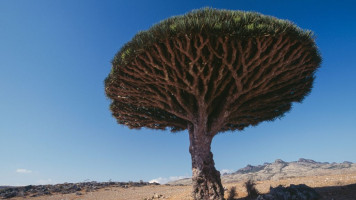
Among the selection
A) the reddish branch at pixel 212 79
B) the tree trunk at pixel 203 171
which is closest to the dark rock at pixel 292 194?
the tree trunk at pixel 203 171

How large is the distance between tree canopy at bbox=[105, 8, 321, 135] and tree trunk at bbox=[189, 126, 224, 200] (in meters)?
0.64

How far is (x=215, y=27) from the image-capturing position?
620 centimetres

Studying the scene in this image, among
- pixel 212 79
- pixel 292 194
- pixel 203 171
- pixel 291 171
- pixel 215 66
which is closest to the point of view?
pixel 292 194

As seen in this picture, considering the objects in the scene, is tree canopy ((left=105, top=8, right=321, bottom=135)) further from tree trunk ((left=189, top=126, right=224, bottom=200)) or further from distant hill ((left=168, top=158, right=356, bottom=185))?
distant hill ((left=168, top=158, right=356, bottom=185))

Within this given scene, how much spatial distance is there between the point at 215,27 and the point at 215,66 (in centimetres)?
166

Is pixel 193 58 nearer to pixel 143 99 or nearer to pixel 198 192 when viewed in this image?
pixel 143 99

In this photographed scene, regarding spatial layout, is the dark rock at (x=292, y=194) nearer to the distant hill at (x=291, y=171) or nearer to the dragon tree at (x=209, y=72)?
the dragon tree at (x=209, y=72)

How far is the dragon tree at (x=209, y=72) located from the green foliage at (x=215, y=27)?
23mm

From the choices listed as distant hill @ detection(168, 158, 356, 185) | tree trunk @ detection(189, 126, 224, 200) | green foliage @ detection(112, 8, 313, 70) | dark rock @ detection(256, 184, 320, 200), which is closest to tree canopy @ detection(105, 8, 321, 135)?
green foliage @ detection(112, 8, 313, 70)

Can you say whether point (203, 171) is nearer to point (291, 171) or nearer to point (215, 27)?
point (215, 27)

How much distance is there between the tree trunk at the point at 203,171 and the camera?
7.97 meters

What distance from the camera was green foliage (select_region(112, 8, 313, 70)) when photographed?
625cm

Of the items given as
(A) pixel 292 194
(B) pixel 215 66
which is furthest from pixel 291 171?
(B) pixel 215 66

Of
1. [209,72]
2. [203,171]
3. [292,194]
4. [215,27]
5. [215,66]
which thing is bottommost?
[292,194]
